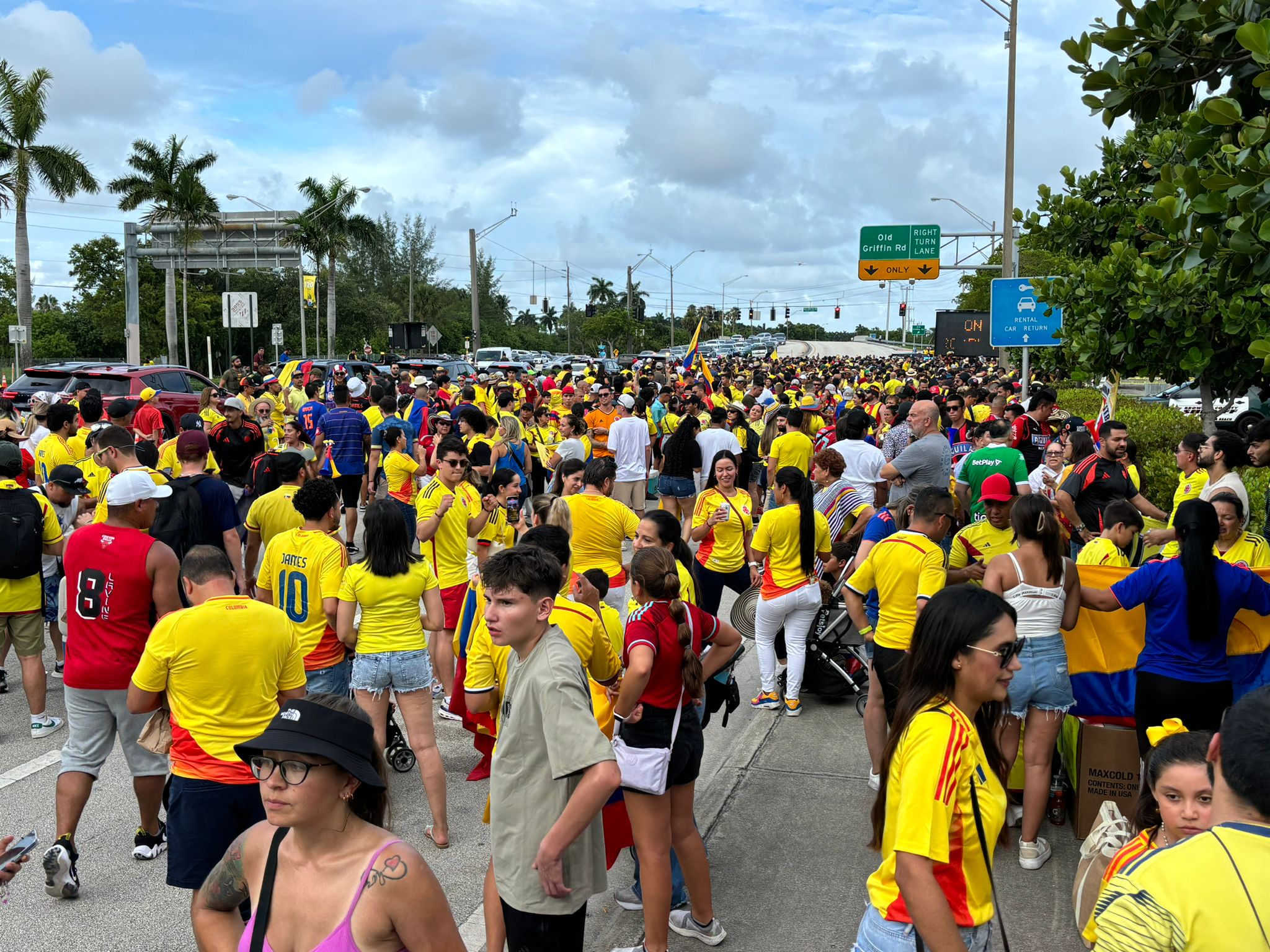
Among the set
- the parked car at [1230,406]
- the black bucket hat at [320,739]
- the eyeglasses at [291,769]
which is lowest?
the eyeglasses at [291,769]

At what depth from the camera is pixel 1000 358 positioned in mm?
32219

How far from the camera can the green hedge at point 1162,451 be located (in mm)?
9945

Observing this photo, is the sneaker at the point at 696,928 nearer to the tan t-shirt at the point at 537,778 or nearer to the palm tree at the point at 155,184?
the tan t-shirt at the point at 537,778

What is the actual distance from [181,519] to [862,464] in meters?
5.87

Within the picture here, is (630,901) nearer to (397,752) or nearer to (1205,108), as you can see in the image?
(397,752)

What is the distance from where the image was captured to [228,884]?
2.64 m

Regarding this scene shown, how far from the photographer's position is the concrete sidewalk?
15.7 feet

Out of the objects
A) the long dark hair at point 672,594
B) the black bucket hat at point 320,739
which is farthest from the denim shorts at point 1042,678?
the black bucket hat at point 320,739

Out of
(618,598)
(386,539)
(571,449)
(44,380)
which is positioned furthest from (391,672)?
(44,380)

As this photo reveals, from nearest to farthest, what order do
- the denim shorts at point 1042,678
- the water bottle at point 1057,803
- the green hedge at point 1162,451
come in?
the denim shorts at point 1042,678
the water bottle at point 1057,803
the green hedge at point 1162,451

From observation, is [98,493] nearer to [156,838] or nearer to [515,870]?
[156,838]

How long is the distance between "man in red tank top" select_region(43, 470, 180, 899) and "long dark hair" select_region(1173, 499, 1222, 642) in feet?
16.6

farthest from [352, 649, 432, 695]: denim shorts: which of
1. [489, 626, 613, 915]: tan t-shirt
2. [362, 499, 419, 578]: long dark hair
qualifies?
[489, 626, 613, 915]: tan t-shirt

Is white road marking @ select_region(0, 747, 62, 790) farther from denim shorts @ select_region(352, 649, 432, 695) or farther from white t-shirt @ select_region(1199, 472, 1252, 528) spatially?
white t-shirt @ select_region(1199, 472, 1252, 528)
